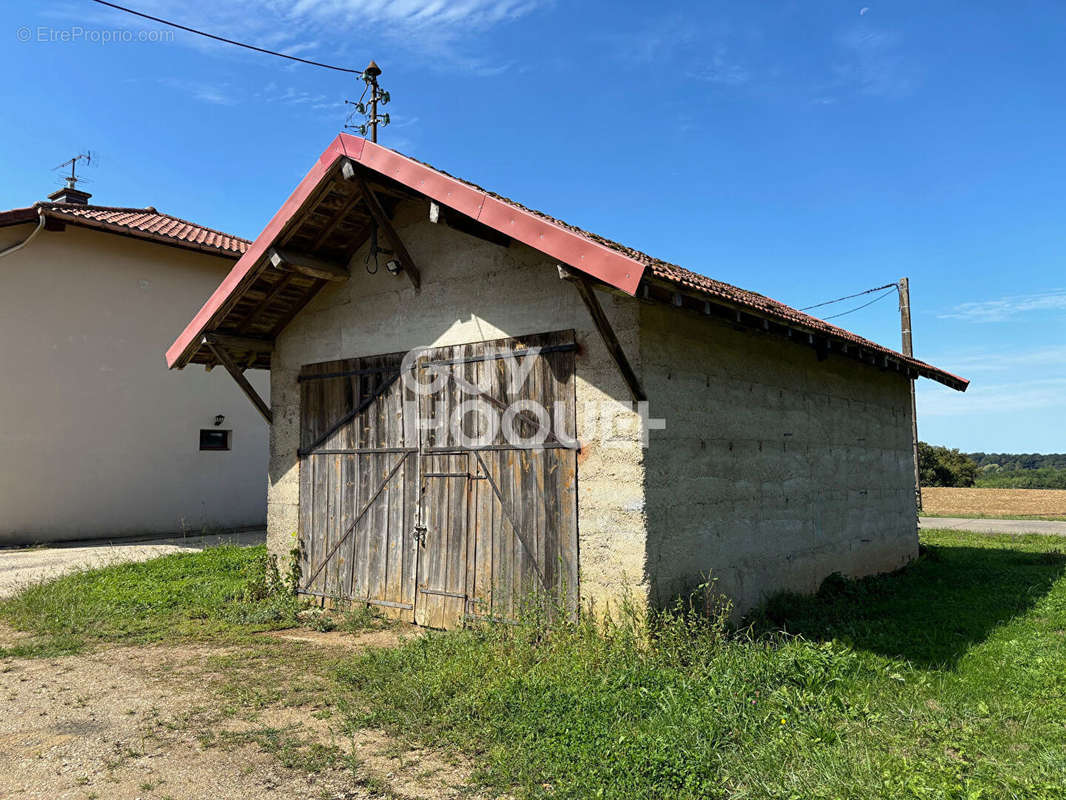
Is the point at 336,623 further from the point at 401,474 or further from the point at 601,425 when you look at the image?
the point at 601,425

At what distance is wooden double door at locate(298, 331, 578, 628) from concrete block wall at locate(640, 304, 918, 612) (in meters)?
0.84

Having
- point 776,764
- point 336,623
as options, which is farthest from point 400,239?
point 776,764

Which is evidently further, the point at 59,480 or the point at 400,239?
the point at 59,480

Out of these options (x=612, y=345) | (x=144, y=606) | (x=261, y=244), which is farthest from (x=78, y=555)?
(x=612, y=345)

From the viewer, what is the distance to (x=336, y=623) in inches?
311

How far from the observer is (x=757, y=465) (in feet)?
24.9

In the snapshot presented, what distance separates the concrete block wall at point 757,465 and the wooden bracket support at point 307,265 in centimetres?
391

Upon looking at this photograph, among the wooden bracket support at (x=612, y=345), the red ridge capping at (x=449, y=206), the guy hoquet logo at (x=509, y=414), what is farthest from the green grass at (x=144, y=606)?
the wooden bracket support at (x=612, y=345)

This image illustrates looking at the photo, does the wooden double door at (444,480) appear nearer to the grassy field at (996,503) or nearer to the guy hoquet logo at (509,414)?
the guy hoquet logo at (509,414)

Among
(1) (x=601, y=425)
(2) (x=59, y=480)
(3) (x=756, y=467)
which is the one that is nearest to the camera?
(1) (x=601, y=425)

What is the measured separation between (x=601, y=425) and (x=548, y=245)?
161cm

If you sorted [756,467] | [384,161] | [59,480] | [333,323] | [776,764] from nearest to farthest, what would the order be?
[776,764]
[384,161]
[756,467]
[333,323]
[59,480]

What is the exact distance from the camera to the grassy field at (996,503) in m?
24.0

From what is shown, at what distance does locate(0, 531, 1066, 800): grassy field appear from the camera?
3922 millimetres
